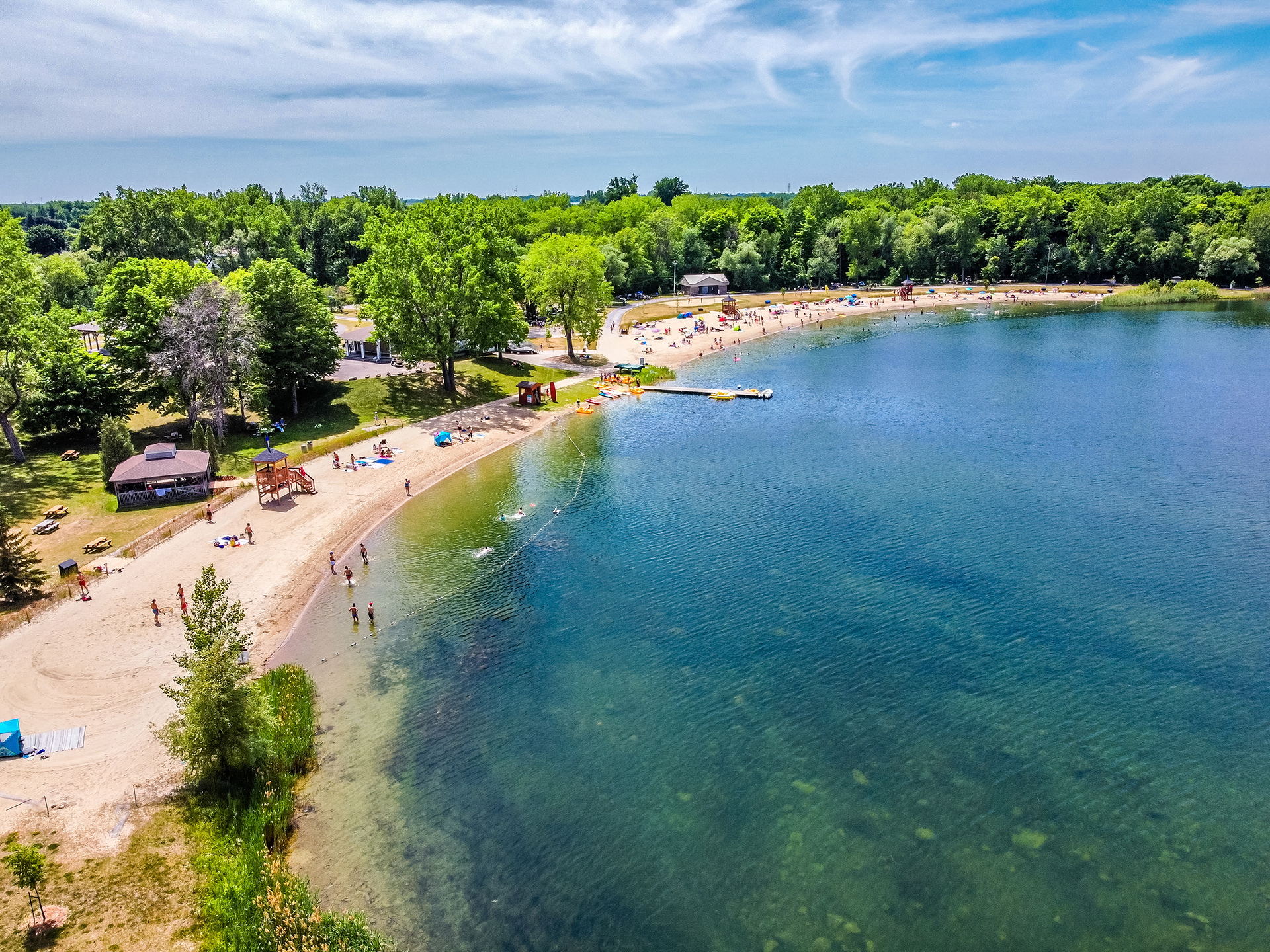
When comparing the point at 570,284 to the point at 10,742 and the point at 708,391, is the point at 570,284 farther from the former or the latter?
the point at 10,742

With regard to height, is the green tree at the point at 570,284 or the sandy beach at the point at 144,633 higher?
the green tree at the point at 570,284

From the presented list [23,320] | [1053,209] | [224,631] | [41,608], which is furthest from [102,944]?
[1053,209]

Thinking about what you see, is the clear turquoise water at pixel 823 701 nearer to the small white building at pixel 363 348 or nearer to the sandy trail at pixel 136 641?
the sandy trail at pixel 136 641

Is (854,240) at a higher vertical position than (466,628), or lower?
higher

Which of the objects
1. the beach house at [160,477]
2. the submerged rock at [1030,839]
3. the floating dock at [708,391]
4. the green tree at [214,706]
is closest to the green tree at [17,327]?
the beach house at [160,477]

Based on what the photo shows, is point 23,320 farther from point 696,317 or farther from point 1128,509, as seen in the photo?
point 696,317

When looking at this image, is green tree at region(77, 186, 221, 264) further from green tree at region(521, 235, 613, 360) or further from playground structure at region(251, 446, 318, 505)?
playground structure at region(251, 446, 318, 505)

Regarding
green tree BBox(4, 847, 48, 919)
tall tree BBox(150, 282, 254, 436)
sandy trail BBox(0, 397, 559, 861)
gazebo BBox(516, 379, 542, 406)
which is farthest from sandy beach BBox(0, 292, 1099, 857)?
gazebo BBox(516, 379, 542, 406)
